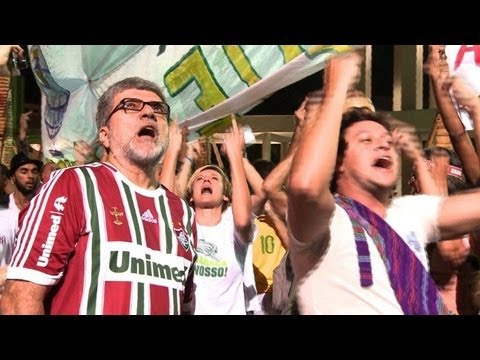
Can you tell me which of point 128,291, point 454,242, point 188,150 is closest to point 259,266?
point 188,150

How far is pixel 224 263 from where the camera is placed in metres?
3.23

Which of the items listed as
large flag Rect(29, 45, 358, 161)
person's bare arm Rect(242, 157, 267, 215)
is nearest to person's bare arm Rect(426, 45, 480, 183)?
large flag Rect(29, 45, 358, 161)

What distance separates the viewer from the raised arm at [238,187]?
3053 mm

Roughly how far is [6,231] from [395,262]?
1794 millimetres

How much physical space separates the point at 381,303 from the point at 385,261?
13 centimetres

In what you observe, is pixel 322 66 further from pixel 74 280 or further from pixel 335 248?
pixel 74 280

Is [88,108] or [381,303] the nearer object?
[381,303]

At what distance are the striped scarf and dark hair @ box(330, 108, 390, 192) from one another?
127mm

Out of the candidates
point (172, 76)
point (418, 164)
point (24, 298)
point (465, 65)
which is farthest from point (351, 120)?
point (24, 298)

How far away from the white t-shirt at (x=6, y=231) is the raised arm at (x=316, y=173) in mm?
1518

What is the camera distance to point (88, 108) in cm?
308

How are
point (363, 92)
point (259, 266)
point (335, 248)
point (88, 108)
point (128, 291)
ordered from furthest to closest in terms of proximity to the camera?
point (259, 266) < point (88, 108) < point (363, 92) < point (128, 291) < point (335, 248)

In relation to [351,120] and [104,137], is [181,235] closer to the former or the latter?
[104,137]

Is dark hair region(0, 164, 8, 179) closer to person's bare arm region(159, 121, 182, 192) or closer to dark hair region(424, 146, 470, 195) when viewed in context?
person's bare arm region(159, 121, 182, 192)
